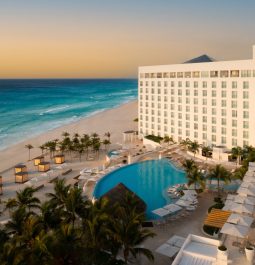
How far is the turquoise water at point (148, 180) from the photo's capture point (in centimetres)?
3300

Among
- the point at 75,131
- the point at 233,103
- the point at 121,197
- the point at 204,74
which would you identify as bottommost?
the point at 121,197

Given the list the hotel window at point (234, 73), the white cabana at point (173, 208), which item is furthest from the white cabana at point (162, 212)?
the hotel window at point (234, 73)

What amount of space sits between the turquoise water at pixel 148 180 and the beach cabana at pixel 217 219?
5.92m

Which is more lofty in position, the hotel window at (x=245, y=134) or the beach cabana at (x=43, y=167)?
the hotel window at (x=245, y=134)

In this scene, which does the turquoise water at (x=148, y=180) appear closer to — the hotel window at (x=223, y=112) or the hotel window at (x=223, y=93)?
the hotel window at (x=223, y=112)

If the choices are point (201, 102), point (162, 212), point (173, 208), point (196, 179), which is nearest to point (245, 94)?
point (201, 102)

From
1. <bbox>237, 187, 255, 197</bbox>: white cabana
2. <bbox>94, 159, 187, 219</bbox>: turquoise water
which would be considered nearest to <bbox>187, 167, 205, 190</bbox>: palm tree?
<bbox>94, 159, 187, 219</bbox>: turquoise water

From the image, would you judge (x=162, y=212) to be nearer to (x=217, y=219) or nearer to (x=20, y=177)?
(x=217, y=219)

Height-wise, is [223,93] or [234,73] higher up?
[234,73]

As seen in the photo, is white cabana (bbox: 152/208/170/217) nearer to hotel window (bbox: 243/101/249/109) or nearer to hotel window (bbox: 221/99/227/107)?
hotel window (bbox: 243/101/249/109)

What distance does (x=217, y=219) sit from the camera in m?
24.2

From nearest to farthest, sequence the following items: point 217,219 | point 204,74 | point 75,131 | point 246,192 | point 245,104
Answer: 1. point 217,219
2. point 246,192
3. point 245,104
4. point 204,74
5. point 75,131

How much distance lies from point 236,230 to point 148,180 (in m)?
18.9

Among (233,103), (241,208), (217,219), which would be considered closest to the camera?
(241,208)
